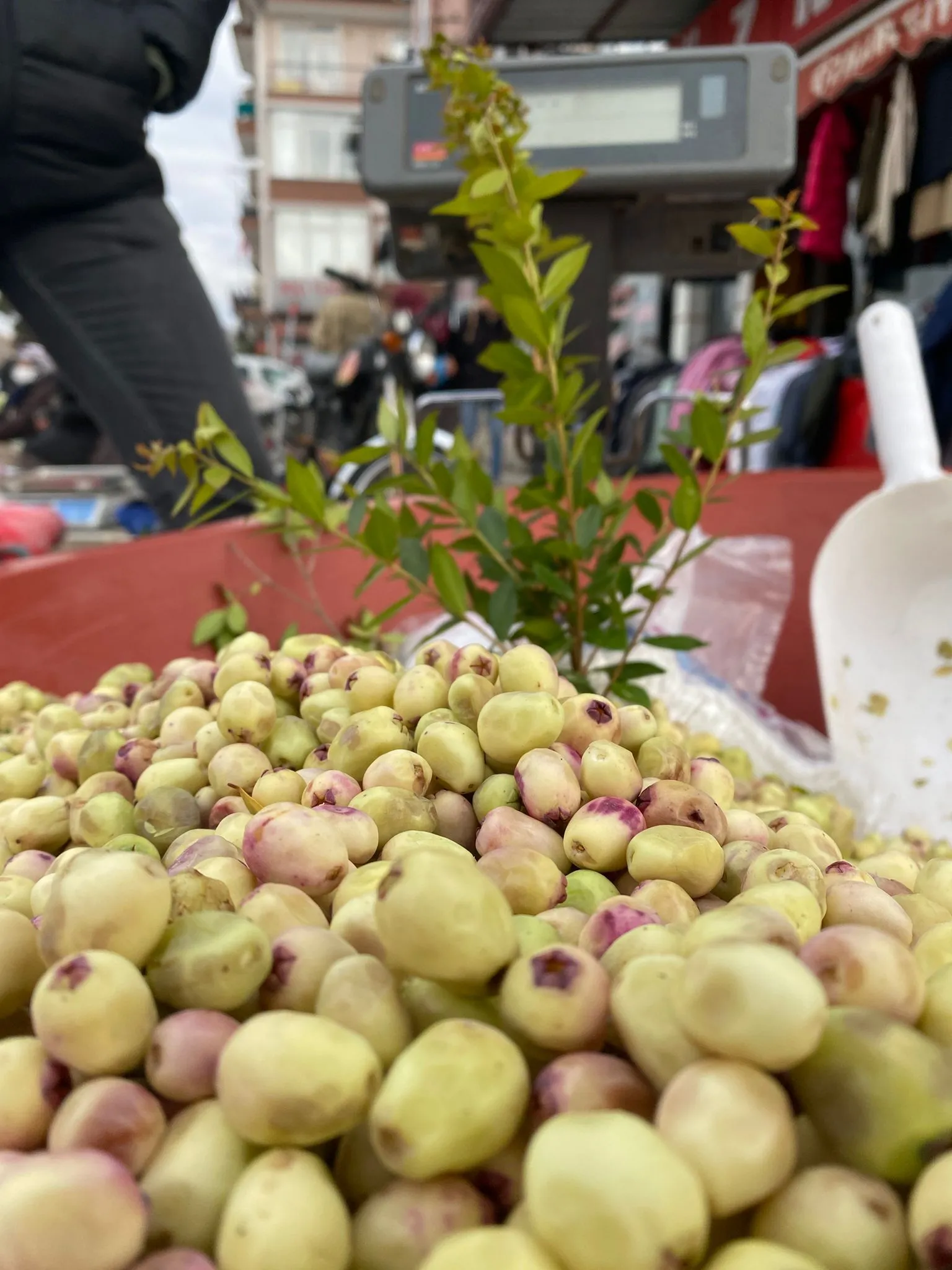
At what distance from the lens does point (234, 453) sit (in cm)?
101

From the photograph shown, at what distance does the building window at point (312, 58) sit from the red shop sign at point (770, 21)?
18638 millimetres

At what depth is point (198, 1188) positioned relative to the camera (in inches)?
13.2

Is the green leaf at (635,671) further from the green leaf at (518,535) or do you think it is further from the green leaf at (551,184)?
the green leaf at (551,184)

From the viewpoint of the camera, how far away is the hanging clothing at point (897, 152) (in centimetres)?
324

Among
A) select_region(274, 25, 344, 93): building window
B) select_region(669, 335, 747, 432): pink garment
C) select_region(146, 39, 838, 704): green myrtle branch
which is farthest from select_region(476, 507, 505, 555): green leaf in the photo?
select_region(274, 25, 344, 93): building window

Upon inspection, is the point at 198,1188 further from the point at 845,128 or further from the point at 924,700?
the point at 845,128

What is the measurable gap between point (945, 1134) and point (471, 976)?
0.57 ft

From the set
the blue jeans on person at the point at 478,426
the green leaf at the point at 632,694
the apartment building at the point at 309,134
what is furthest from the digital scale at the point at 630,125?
the apartment building at the point at 309,134

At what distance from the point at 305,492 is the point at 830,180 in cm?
367

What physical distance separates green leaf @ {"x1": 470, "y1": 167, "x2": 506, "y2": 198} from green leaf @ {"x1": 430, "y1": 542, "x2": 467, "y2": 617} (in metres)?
0.31

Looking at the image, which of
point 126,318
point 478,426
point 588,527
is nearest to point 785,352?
point 588,527

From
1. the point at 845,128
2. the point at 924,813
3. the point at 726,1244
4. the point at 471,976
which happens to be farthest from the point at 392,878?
the point at 845,128

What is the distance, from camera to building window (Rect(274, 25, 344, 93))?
20.9 meters

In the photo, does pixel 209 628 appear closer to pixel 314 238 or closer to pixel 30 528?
pixel 30 528
